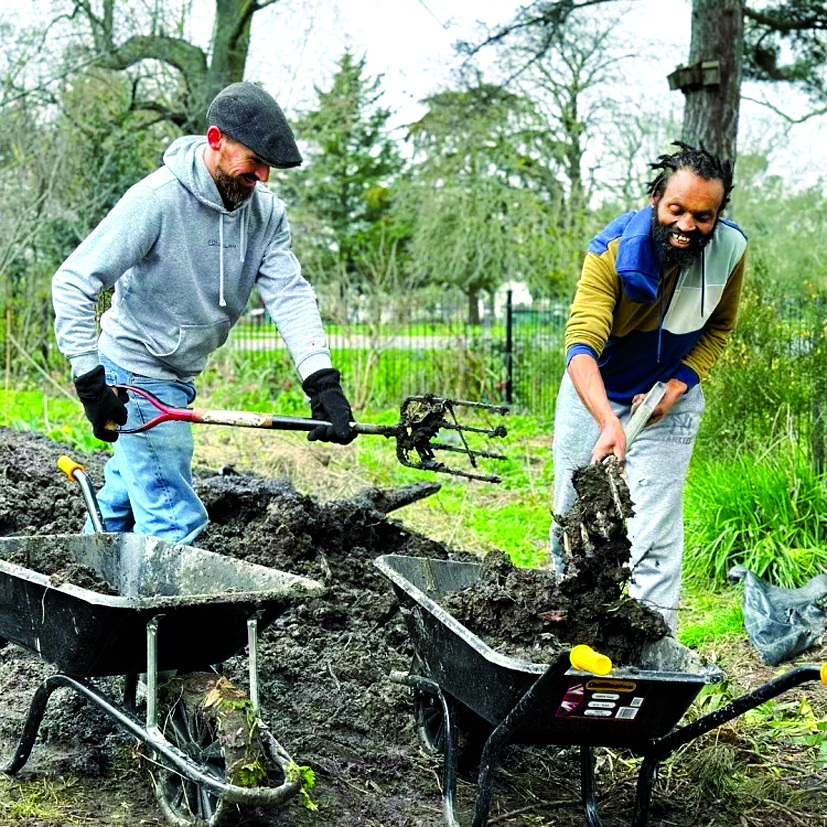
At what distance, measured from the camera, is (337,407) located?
379cm

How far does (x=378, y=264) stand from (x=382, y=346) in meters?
1.15

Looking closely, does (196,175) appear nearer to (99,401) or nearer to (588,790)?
(99,401)

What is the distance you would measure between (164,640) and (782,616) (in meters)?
3.10

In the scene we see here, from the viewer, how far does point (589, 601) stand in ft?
9.67

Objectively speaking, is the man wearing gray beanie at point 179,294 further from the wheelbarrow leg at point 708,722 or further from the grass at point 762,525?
the grass at point 762,525

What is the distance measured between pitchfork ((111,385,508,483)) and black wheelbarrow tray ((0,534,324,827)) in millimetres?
496

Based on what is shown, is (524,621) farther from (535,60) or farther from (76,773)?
(535,60)

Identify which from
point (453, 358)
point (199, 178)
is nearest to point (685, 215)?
point (199, 178)

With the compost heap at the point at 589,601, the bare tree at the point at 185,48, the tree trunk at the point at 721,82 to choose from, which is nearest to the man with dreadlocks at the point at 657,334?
the compost heap at the point at 589,601

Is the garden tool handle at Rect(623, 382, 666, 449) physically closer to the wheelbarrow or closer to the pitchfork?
the pitchfork

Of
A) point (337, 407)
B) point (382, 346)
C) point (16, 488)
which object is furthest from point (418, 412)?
point (382, 346)

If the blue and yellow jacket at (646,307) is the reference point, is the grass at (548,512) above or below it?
below

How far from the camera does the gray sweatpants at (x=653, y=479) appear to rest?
3.96 metres

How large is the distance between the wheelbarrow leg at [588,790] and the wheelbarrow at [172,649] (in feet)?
2.57
